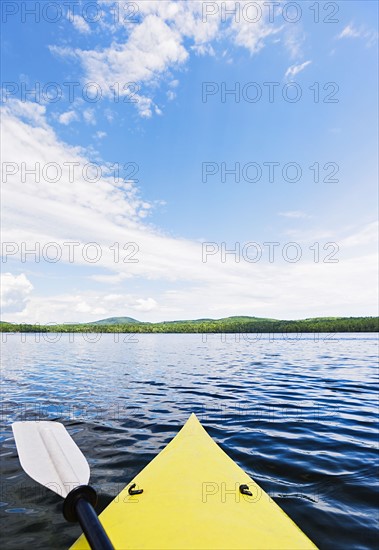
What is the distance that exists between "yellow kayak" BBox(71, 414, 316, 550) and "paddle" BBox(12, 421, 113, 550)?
15.0 inches

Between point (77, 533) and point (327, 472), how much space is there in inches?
144

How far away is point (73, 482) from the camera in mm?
2736

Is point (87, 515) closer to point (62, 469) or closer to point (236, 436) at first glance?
point (62, 469)

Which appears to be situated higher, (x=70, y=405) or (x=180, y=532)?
(x=180, y=532)

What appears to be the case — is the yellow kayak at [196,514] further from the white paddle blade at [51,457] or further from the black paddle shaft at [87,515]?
the white paddle blade at [51,457]

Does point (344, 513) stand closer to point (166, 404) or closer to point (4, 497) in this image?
point (4, 497)

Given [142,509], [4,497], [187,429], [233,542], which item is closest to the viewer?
[233,542]

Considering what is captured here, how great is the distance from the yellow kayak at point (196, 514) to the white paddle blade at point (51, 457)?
46 centimetres

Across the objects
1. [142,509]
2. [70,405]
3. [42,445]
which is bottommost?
[70,405]

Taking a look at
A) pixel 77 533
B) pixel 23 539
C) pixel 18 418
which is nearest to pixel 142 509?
pixel 77 533

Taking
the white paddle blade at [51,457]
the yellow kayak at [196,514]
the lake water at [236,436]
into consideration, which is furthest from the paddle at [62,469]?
the lake water at [236,436]

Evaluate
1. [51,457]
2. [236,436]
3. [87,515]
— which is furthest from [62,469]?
Answer: [236,436]

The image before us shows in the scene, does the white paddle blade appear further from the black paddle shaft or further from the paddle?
the black paddle shaft

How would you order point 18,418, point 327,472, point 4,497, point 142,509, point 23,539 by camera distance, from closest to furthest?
point 142,509
point 23,539
point 4,497
point 327,472
point 18,418
